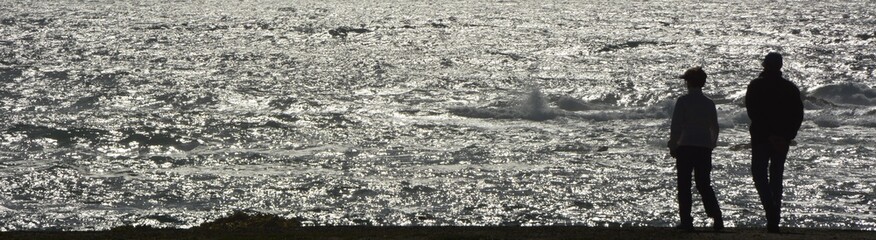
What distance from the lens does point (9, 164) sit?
19625mm

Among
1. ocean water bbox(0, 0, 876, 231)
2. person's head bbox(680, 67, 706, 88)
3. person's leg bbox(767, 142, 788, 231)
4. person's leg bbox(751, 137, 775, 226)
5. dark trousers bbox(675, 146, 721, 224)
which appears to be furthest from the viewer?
ocean water bbox(0, 0, 876, 231)

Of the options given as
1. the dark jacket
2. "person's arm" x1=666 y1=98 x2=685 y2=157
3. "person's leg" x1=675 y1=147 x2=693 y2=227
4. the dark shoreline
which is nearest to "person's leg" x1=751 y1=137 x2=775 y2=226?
the dark jacket

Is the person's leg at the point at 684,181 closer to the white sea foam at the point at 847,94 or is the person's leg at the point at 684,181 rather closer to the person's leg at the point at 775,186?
the person's leg at the point at 775,186

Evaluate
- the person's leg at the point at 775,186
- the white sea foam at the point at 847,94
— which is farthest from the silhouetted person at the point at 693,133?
the white sea foam at the point at 847,94

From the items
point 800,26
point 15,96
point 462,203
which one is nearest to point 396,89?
point 15,96

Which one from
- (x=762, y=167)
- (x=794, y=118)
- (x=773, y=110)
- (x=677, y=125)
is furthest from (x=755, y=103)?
(x=677, y=125)

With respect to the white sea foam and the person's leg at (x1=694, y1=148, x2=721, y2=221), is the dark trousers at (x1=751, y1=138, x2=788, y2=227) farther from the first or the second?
the white sea foam

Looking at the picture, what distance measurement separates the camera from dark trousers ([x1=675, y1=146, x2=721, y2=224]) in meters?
10.9

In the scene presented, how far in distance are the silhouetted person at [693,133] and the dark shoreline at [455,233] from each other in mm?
504

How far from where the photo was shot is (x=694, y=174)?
36.1ft

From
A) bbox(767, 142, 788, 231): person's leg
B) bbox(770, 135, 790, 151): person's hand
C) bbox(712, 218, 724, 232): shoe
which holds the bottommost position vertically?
bbox(712, 218, 724, 232): shoe

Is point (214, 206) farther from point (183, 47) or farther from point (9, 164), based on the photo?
point (183, 47)

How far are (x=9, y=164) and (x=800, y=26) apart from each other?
40570mm

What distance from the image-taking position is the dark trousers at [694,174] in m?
10.9
